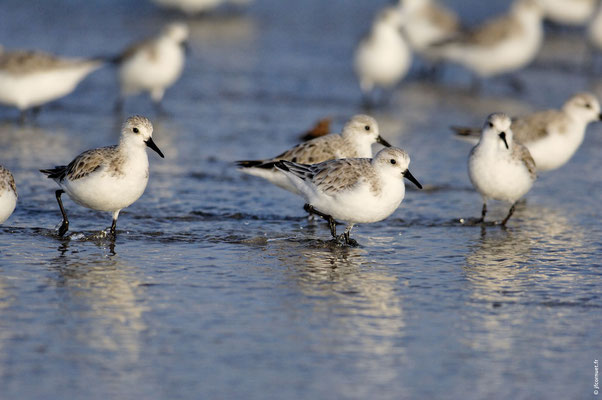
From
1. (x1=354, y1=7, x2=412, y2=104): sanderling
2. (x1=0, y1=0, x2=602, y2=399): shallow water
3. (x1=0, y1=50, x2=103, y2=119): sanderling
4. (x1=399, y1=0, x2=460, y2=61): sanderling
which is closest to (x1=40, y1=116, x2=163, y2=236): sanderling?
(x1=0, y1=0, x2=602, y2=399): shallow water

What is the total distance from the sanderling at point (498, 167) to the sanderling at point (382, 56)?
24.6 feet

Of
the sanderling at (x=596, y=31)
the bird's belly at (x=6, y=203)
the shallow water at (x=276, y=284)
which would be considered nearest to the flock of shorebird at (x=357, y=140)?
the bird's belly at (x=6, y=203)

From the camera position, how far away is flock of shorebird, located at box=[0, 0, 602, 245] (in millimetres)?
8180

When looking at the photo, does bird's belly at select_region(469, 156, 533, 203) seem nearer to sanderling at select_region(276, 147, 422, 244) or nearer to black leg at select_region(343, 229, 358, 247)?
sanderling at select_region(276, 147, 422, 244)

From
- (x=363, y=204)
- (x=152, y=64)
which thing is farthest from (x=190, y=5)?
(x=363, y=204)

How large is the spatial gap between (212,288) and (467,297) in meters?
1.87

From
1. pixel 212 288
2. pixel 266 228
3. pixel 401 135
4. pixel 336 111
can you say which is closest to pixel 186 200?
pixel 266 228

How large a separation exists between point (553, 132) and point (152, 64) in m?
7.14

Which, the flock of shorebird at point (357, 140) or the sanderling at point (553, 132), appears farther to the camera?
the sanderling at point (553, 132)

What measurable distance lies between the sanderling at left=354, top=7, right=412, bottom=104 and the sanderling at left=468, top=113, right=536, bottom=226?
24.6 feet

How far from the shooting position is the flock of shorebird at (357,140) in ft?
26.8

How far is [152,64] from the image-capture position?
51.8 ft

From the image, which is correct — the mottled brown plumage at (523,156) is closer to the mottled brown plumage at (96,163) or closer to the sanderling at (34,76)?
the mottled brown plumage at (96,163)

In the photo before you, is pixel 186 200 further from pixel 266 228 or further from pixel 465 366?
pixel 465 366
